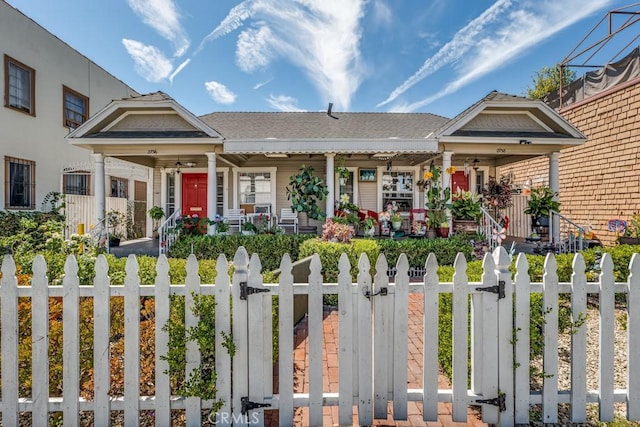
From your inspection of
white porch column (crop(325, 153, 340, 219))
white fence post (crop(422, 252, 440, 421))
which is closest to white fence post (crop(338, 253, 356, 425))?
white fence post (crop(422, 252, 440, 421))

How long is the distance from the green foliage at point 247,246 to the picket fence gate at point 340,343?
535 cm

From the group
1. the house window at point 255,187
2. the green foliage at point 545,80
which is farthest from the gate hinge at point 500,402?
the green foliage at point 545,80

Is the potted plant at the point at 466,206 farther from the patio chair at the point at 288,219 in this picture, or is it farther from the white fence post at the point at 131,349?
the white fence post at the point at 131,349

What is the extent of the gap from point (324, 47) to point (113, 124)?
22.0ft

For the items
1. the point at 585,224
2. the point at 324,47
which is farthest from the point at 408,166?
the point at 585,224

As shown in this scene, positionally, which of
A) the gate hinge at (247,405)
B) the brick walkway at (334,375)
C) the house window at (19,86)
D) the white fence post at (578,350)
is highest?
the house window at (19,86)

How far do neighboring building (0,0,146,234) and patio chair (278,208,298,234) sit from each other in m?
4.81

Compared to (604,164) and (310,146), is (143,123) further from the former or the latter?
(604,164)

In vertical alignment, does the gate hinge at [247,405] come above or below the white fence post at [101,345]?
below

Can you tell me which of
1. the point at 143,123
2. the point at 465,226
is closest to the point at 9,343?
the point at 143,123

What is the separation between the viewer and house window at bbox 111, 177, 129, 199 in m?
13.8

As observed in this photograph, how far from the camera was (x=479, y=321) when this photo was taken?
2266mm

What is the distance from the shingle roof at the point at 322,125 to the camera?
9.77m

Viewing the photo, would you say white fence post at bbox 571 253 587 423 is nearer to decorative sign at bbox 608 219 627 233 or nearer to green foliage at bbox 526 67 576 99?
decorative sign at bbox 608 219 627 233
